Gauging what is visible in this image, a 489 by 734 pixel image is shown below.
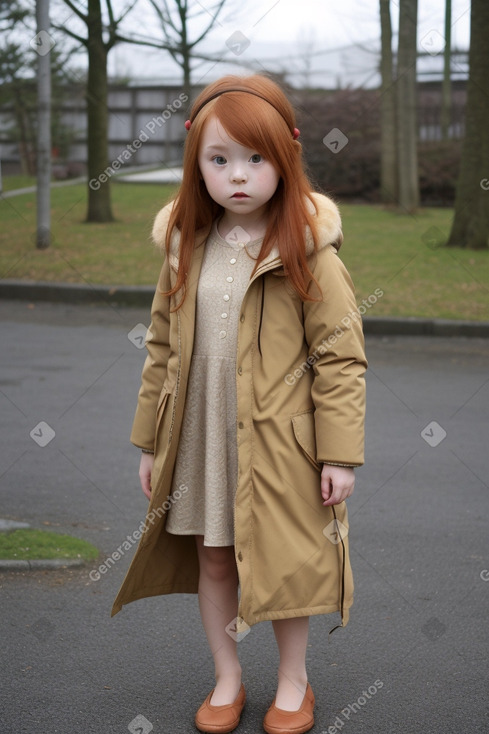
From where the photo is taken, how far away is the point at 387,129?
18.6 m

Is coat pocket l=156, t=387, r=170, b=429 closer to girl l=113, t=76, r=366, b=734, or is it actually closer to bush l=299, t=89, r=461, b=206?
girl l=113, t=76, r=366, b=734

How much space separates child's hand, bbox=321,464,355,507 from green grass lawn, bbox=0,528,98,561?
5.44ft

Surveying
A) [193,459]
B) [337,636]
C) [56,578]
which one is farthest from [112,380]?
[193,459]

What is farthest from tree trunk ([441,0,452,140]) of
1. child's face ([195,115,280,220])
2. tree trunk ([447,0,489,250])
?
child's face ([195,115,280,220])

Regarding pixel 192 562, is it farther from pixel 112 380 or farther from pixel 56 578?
pixel 112 380

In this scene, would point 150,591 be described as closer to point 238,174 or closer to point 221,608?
point 221,608

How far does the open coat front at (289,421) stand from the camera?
8.05 feet

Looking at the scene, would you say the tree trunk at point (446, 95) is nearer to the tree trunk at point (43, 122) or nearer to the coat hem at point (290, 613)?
the tree trunk at point (43, 122)

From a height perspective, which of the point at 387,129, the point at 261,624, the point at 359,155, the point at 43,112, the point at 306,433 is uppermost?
the point at 306,433

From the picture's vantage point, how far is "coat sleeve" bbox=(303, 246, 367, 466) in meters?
2.44

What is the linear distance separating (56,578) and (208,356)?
5.09 feet

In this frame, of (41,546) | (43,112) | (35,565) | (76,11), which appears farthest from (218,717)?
(76,11)

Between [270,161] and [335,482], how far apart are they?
0.83 metres

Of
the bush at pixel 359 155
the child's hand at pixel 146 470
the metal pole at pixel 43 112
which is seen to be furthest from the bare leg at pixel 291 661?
the bush at pixel 359 155
